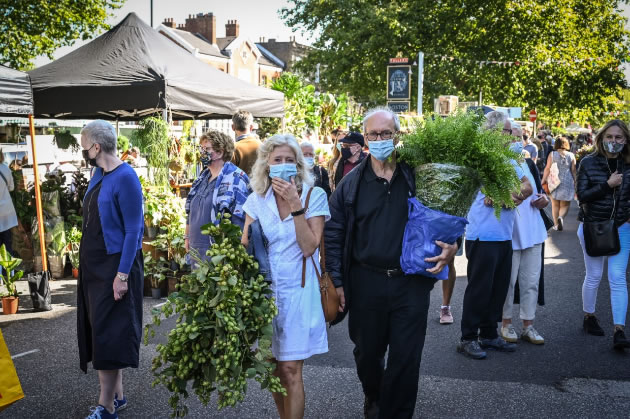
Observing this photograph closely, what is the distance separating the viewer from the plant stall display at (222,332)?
9.93ft

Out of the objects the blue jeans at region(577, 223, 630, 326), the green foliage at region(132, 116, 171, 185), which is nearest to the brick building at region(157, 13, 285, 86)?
the green foliage at region(132, 116, 171, 185)

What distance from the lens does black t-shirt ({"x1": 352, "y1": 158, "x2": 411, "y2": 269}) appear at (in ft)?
11.9

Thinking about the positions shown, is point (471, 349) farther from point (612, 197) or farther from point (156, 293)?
point (156, 293)

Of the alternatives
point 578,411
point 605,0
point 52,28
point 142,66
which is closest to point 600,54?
point 605,0

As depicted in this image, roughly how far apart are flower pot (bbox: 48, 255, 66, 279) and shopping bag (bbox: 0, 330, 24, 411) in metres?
5.59

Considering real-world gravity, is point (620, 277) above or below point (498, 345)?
above

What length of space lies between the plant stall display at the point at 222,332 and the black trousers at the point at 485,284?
2.72 m

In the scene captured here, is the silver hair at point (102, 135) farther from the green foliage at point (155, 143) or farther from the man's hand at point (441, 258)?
the green foliage at point (155, 143)

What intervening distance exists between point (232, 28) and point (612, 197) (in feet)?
187

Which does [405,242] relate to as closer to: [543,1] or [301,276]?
[301,276]

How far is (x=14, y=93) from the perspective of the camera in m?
6.35

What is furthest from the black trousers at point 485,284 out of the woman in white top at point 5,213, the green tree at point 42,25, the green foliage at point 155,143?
the green tree at point 42,25

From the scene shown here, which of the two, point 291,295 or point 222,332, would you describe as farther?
point 291,295

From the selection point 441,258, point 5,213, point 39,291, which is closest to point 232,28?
point 5,213
